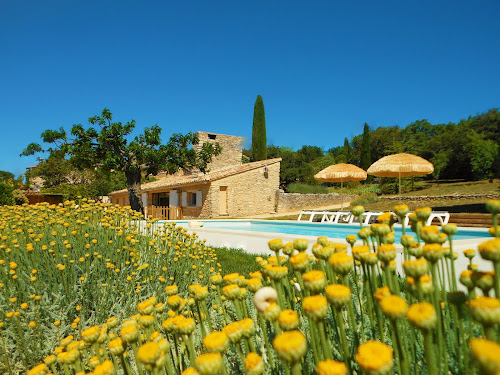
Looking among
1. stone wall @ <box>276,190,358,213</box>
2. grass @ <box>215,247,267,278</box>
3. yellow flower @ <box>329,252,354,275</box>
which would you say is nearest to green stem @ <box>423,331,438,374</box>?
yellow flower @ <box>329,252,354,275</box>

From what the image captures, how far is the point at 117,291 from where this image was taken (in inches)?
91.0

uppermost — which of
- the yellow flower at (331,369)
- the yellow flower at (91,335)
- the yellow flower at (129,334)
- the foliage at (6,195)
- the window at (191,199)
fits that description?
the foliage at (6,195)

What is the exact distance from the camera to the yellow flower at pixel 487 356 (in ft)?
1.35

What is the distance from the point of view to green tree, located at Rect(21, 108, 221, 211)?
13.7 metres

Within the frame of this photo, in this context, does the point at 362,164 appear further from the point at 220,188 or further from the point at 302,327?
the point at 302,327

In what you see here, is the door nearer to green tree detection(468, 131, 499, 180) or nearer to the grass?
the grass

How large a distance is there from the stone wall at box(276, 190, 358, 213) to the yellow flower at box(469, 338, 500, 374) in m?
19.1

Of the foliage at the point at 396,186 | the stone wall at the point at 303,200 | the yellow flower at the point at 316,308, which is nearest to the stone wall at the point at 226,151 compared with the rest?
the stone wall at the point at 303,200

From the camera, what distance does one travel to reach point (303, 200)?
2042 cm

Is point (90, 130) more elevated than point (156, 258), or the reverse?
point (90, 130)

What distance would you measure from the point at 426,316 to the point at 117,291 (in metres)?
2.30

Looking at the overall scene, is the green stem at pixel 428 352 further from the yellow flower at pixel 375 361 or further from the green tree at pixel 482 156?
the green tree at pixel 482 156

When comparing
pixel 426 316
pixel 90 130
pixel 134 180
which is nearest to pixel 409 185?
pixel 134 180

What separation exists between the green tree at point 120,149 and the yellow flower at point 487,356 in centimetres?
1469
